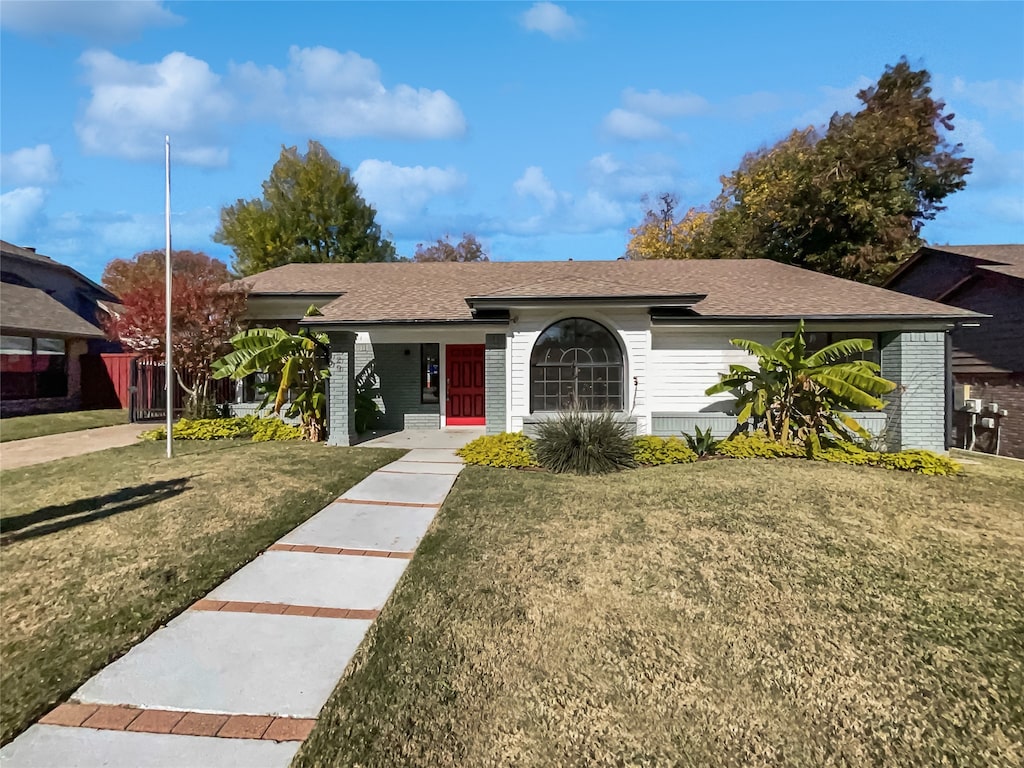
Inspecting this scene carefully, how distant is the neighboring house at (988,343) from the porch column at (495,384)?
12.8 metres

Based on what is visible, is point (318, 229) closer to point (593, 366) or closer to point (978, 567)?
point (593, 366)

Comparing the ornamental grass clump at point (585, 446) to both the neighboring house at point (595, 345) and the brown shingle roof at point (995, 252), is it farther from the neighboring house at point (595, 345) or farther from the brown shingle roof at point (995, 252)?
the brown shingle roof at point (995, 252)

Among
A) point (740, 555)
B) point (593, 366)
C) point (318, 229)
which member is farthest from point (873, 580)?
point (318, 229)

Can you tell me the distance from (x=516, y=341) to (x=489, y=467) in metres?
3.08

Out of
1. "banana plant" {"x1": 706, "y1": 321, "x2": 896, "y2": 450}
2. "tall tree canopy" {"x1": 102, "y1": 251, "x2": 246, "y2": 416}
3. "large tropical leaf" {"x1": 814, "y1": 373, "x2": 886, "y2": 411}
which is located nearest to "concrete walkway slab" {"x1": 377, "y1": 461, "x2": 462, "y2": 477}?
"banana plant" {"x1": 706, "y1": 321, "x2": 896, "y2": 450}

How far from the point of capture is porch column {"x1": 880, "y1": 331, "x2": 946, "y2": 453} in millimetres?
11812

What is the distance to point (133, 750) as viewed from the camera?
2.86 metres

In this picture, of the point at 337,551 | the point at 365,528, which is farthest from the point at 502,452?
the point at 337,551

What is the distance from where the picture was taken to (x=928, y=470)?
9.74 meters

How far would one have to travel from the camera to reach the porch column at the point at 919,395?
38.8 ft

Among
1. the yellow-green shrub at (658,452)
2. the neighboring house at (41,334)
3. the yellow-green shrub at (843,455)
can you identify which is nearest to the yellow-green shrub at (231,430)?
the yellow-green shrub at (658,452)

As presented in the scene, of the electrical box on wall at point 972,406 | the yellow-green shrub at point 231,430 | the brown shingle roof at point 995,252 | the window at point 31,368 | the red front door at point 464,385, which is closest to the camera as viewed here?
the yellow-green shrub at point 231,430

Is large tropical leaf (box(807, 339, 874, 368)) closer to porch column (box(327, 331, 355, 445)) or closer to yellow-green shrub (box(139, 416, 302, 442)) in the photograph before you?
porch column (box(327, 331, 355, 445))

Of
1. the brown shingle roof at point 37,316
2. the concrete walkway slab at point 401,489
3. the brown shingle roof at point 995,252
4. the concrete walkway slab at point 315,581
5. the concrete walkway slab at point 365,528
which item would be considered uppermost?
the brown shingle roof at point 995,252
